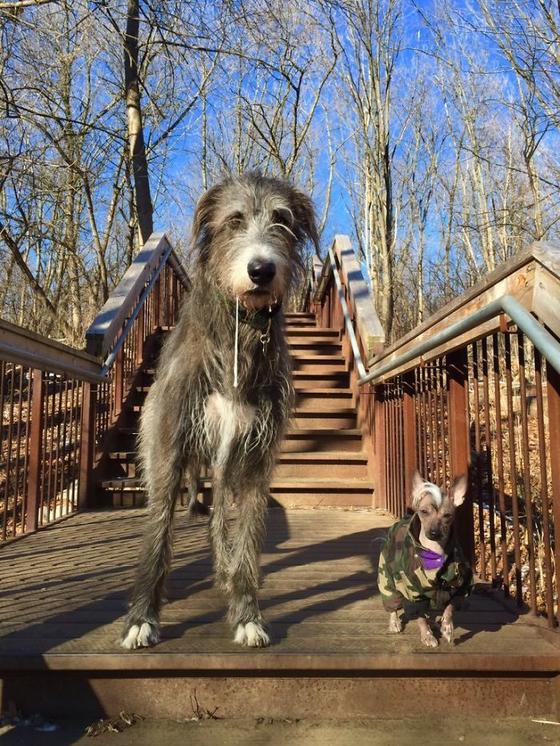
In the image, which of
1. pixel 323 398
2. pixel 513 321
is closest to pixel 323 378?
pixel 323 398

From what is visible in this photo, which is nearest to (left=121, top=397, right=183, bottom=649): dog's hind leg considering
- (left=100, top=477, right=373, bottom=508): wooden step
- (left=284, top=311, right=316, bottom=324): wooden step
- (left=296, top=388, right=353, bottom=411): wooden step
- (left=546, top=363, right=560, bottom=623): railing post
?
(left=546, top=363, right=560, bottom=623): railing post

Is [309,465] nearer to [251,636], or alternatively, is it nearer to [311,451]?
[311,451]

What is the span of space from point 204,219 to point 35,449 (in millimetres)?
2356

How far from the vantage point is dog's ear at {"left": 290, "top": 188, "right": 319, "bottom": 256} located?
8.69 feet

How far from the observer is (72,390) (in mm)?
4953

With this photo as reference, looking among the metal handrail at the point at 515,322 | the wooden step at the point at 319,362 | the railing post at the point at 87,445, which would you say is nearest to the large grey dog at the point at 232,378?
the metal handrail at the point at 515,322

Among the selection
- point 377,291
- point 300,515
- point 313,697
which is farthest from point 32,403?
point 377,291

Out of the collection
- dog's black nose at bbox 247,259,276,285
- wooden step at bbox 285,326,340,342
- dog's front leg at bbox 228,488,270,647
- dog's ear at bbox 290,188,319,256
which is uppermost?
wooden step at bbox 285,326,340,342

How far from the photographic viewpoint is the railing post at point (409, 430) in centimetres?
407

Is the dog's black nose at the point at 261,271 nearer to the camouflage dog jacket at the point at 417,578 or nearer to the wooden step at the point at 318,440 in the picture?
the camouflage dog jacket at the point at 417,578

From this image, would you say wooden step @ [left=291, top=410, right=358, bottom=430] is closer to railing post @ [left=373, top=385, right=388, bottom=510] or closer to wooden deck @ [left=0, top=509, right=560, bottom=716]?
railing post @ [left=373, top=385, right=388, bottom=510]

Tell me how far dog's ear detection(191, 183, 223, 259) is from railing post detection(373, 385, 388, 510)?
292cm

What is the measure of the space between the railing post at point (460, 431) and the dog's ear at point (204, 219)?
142cm

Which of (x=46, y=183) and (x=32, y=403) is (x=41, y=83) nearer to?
(x=46, y=183)
